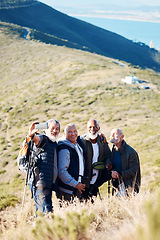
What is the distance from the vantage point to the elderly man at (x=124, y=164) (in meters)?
4.16

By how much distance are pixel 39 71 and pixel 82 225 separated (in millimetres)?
34219

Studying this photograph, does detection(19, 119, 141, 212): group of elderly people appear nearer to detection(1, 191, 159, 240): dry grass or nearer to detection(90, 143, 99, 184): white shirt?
detection(90, 143, 99, 184): white shirt

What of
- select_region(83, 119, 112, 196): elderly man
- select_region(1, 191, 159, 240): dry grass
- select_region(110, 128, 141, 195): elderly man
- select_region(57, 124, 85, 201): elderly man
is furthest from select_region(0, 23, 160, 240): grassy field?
select_region(83, 119, 112, 196): elderly man

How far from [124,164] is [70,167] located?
107 centimetres

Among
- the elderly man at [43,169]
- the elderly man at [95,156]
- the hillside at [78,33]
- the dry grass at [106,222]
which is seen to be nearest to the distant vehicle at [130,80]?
the elderly man at [95,156]

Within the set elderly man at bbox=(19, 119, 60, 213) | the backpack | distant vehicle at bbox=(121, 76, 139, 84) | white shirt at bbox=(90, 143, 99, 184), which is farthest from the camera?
distant vehicle at bbox=(121, 76, 139, 84)

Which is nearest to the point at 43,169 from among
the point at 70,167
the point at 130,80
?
the point at 70,167

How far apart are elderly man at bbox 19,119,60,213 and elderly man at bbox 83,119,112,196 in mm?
882

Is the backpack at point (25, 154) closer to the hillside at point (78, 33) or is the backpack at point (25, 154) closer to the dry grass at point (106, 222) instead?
the dry grass at point (106, 222)

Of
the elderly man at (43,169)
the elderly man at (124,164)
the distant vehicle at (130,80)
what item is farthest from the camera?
the distant vehicle at (130,80)

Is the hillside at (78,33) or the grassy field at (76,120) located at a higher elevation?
the hillside at (78,33)

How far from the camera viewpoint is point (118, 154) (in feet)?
14.2

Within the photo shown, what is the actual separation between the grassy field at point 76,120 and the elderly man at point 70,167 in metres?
0.54

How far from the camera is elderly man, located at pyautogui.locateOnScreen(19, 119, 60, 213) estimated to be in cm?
349
